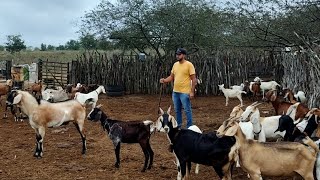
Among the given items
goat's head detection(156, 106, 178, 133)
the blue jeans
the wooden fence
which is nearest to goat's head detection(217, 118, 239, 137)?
goat's head detection(156, 106, 178, 133)

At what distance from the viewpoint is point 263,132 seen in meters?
7.38

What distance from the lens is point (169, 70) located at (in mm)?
19609

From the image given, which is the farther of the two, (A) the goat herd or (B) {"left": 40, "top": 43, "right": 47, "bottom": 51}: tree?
(B) {"left": 40, "top": 43, "right": 47, "bottom": 51}: tree

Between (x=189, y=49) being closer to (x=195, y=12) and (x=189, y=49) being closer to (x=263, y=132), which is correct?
(x=195, y=12)

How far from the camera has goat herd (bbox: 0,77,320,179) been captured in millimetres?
5680

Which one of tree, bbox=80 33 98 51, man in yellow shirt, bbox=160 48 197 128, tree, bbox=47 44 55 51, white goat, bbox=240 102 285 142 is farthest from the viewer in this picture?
tree, bbox=47 44 55 51

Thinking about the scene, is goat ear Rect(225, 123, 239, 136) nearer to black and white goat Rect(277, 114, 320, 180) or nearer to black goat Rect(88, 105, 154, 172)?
black and white goat Rect(277, 114, 320, 180)

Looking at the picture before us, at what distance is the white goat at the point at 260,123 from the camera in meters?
7.14

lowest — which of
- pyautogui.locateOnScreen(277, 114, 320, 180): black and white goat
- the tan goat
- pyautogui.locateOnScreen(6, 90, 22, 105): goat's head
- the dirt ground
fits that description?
the dirt ground

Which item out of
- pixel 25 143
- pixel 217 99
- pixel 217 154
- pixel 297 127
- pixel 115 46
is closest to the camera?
pixel 217 154

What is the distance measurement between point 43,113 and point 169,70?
11.3 meters

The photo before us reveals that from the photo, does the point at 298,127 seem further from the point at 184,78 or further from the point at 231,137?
the point at 184,78

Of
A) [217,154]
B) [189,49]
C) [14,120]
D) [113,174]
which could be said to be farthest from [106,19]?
[217,154]

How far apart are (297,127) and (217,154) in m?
1.87
